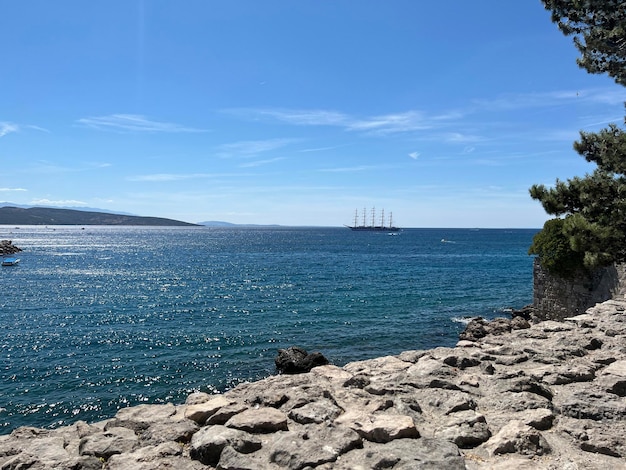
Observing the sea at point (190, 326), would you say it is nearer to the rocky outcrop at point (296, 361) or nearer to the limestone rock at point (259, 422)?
the rocky outcrop at point (296, 361)

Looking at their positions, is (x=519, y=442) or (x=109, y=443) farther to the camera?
(x=109, y=443)

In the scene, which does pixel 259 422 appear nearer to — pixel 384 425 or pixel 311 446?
pixel 311 446

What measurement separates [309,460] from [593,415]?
4052 millimetres

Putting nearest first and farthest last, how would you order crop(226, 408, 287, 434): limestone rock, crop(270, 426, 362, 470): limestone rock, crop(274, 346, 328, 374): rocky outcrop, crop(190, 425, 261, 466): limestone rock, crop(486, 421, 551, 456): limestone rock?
crop(270, 426, 362, 470): limestone rock → crop(486, 421, 551, 456): limestone rock → crop(190, 425, 261, 466): limestone rock → crop(226, 408, 287, 434): limestone rock → crop(274, 346, 328, 374): rocky outcrop

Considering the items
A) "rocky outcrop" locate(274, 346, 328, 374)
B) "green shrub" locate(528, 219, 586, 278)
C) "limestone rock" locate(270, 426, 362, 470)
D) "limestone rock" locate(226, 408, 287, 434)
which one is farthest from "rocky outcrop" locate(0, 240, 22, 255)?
"limestone rock" locate(270, 426, 362, 470)

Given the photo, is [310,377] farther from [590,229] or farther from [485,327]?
[485,327]

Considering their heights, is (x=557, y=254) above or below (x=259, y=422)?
above

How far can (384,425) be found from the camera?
571 cm

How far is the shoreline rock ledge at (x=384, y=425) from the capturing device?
5.20m

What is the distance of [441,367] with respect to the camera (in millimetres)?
8008

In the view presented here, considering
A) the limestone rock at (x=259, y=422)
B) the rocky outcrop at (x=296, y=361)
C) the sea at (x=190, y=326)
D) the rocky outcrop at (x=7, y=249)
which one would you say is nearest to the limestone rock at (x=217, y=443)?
the limestone rock at (x=259, y=422)

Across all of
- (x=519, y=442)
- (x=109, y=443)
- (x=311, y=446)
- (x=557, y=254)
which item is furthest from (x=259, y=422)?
(x=557, y=254)

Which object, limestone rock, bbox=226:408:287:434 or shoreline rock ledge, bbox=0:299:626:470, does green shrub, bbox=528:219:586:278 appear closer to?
shoreline rock ledge, bbox=0:299:626:470

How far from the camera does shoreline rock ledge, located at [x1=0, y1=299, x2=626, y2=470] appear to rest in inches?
205
